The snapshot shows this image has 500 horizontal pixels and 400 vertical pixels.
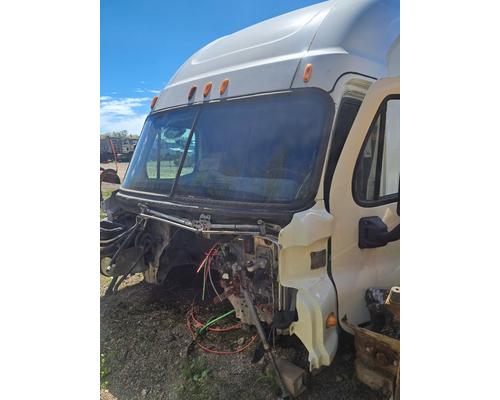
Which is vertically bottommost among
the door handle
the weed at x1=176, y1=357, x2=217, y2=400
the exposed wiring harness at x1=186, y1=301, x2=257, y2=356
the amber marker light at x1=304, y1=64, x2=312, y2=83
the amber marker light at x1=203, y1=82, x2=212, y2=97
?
the weed at x1=176, y1=357, x2=217, y2=400

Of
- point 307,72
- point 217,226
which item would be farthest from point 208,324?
point 307,72

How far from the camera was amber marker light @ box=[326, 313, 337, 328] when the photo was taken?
1.68 m

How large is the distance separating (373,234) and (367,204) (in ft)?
0.56

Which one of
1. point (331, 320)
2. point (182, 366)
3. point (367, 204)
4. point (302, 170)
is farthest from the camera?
point (182, 366)

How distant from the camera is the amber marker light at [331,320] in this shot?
1.68 metres

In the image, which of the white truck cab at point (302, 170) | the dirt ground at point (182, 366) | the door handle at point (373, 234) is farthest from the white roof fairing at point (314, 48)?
the dirt ground at point (182, 366)

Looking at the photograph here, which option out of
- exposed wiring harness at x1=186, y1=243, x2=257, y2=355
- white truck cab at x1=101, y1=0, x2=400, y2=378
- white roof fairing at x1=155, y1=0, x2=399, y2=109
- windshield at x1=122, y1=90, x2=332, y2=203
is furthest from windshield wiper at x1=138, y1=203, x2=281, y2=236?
white roof fairing at x1=155, y1=0, x2=399, y2=109

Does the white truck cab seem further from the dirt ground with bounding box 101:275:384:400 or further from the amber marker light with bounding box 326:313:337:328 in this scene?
the dirt ground with bounding box 101:275:384:400

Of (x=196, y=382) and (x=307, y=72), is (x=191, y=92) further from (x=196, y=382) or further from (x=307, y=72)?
(x=196, y=382)

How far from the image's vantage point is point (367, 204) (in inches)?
75.1

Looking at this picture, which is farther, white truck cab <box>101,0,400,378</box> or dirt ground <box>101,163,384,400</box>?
dirt ground <box>101,163,384,400</box>
